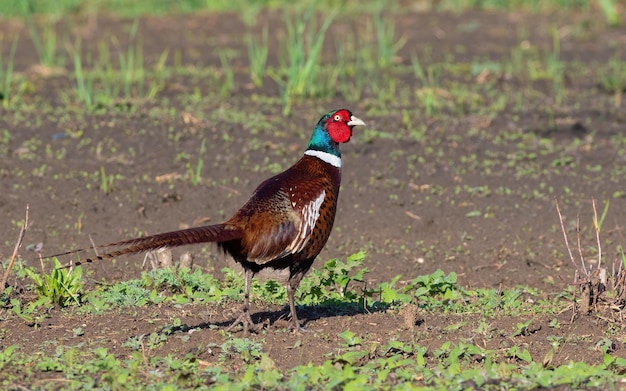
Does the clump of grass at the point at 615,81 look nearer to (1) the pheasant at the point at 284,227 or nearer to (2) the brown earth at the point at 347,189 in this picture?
(2) the brown earth at the point at 347,189

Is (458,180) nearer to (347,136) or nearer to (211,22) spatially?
(347,136)

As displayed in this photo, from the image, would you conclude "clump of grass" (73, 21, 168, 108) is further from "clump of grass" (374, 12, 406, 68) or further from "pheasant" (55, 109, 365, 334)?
"pheasant" (55, 109, 365, 334)

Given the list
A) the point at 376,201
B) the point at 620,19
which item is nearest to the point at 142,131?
the point at 376,201

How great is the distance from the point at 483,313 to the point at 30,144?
4182 mm

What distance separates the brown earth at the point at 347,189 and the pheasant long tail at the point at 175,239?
475mm

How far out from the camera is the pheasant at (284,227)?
17.2 feet

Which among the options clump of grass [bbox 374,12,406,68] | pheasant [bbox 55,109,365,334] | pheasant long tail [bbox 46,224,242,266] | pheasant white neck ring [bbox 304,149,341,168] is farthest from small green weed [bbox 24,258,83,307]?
clump of grass [bbox 374,12,406,68]

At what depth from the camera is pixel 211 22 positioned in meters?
14.0

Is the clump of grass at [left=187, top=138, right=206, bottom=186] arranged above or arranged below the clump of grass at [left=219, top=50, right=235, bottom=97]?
below

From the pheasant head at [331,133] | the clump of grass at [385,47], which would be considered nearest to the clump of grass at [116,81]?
the clump of grass at [385,47]


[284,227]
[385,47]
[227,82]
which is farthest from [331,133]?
[385,47]

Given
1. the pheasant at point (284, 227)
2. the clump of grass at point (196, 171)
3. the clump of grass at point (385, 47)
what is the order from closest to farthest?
the pheasant at point (284, 227), the clump of grass at point (196, 171), the clump of grass at point (385, 47)

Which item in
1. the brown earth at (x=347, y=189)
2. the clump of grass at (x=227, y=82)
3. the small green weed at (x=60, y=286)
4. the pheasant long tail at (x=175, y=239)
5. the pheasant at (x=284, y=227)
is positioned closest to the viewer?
the pheasant long tail at (x=175, y=239)

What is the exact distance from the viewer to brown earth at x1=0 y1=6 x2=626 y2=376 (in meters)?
5.50
